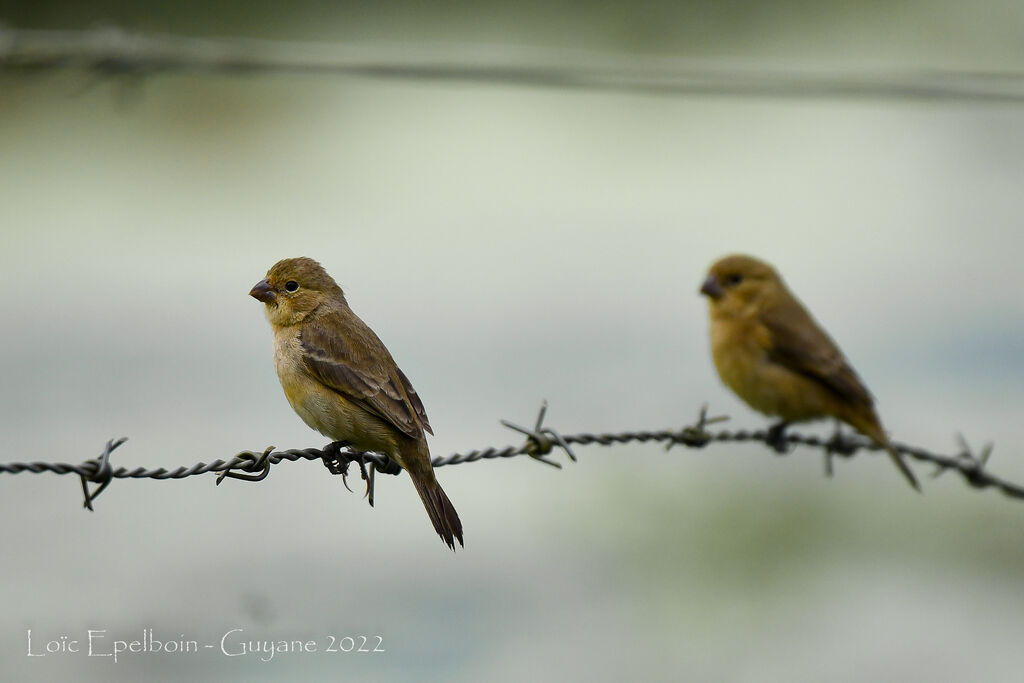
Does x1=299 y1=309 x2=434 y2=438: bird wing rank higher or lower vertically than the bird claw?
higher

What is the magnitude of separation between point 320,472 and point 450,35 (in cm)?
1030

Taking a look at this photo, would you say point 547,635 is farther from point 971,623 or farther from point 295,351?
point 295,351

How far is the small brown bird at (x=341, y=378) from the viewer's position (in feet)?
19.0

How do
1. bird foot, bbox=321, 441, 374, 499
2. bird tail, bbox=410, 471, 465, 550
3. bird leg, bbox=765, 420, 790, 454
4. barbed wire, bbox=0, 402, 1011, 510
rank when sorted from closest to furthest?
1. barbed wire, bbox=0, 402, 1011, 510
2. bird tail, bbox=410, 471, 465, 550
3. bird foot, bbox=321, 441, 374, 499
4. bird leg, bbox=765, 420, 790, 454

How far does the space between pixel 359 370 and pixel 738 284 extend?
3153 mm

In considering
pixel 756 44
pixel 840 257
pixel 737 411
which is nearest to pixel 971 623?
pixel 737 411

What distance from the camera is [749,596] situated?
12359 millimetres

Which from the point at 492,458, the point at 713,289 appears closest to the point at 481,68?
the point at 713,289

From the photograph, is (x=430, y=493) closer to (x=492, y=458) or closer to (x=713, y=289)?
(x=492, y=458)

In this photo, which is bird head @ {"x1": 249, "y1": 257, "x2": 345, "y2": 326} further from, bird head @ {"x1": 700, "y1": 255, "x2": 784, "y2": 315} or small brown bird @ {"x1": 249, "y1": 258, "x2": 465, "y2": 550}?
bird head @ {"x1": 700, "y1": 255, "x2": 784, "y2": 315}

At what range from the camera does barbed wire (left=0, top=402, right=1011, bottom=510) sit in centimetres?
440

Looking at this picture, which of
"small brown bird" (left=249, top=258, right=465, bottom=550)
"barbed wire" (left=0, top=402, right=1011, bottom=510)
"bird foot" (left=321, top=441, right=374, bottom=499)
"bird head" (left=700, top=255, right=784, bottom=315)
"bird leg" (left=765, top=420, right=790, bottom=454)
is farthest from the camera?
"bird head" (left=700, top=255, right=784, bottom=315)

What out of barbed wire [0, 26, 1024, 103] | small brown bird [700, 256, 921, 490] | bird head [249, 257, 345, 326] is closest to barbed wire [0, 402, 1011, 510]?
small brown bird [700, 256, 921, 490]

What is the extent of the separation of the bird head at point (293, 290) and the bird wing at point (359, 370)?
11 centimetres
